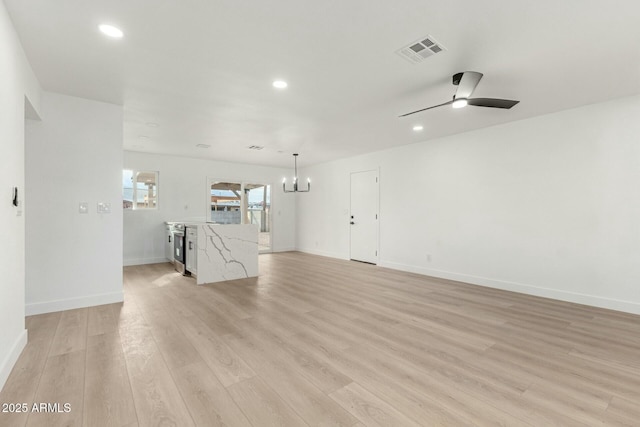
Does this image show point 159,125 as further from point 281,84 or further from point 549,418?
point 549,418

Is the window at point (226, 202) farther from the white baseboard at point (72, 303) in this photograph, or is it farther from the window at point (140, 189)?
the white baseboard at point (72, 303)

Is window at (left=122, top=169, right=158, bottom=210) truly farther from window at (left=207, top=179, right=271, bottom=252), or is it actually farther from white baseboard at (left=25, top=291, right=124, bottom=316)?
white baseboard at (left=25, top=291, right=124, bottom=316)

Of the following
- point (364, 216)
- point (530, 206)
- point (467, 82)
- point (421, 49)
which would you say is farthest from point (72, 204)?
point (530, 206)

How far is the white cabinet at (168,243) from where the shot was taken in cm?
662

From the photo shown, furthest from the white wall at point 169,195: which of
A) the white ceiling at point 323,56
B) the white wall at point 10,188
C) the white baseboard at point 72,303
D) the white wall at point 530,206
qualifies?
the white wall at point 10,188

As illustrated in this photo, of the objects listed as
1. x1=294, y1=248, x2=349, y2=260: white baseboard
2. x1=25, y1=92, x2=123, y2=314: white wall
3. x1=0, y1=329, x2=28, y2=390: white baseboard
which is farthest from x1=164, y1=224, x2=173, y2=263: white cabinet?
x1=0, y1=329, x2=28, y2=390: white baseboard

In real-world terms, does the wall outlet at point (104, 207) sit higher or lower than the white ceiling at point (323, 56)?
lower

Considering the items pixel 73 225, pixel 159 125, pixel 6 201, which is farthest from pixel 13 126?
pixel 159 125

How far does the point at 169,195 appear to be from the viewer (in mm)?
7195

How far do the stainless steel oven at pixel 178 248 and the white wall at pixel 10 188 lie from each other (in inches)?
123

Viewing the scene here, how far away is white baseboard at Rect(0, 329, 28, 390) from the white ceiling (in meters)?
2.47

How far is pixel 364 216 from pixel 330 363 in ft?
16.4

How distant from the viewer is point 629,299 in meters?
3.64

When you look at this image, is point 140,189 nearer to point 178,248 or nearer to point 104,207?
point 178,248
